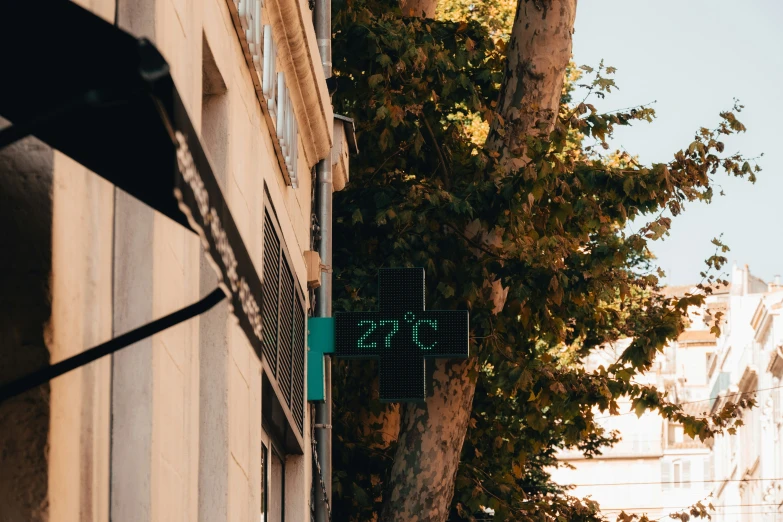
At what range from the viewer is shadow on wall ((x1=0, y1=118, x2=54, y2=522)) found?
3.38 m

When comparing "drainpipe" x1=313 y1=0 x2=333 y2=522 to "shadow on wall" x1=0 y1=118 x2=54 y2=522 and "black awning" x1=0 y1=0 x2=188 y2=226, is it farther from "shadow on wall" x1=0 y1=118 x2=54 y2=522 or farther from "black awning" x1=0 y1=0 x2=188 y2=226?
"black awning" x1=0 y1=0 x2=188 y2=226

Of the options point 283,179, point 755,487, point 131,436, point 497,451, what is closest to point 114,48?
point 131,436

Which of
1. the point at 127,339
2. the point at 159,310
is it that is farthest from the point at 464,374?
the point at 127,339

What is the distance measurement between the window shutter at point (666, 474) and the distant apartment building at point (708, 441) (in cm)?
6

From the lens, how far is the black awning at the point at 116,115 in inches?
82.4

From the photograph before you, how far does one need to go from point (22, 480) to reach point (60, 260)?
55cm

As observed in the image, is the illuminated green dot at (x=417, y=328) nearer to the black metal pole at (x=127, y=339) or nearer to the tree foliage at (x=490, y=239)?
the tree foliage at (x=490, y=239)

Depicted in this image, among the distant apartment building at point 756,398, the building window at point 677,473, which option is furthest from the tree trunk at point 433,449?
the building window at point 677,473

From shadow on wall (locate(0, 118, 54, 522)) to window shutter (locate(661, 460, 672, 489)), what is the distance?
79126mm

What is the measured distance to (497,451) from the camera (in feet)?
53.1

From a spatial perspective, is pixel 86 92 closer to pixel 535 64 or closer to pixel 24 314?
pixel 24 314

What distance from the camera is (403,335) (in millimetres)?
9297

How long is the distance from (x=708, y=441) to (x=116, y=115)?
245ft

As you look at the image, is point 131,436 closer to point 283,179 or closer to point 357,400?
point 283,179
